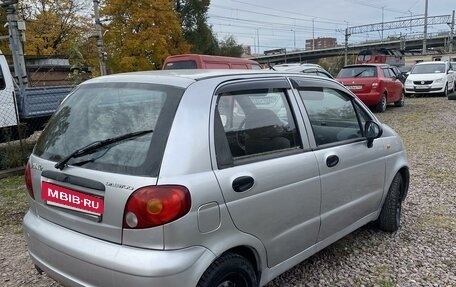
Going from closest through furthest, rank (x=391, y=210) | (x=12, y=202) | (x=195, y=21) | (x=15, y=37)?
1. (x=391, y=210)
2. (x=12, y=202)
3. (x=15, y=37)
4. (x=195, y=21)

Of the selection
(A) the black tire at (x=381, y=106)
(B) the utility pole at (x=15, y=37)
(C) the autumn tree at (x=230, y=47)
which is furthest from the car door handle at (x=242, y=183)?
(C) the autumn tree at (x=230, y=47)

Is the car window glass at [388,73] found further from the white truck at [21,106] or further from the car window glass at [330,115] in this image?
the car window glass at [330,115]

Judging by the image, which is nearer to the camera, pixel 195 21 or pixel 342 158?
pixel 342 158

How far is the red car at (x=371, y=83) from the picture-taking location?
44.2ft

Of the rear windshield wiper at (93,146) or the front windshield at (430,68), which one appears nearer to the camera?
the rear windshield wiper at (93,146)

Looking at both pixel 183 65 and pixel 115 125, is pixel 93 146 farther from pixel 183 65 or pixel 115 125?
pixel 183 65

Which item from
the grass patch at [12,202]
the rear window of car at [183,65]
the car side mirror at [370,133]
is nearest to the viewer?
the car side mirror at [370,133]

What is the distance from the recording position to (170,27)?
33.2m

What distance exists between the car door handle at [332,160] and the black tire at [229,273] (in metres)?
1.05

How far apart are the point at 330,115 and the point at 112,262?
2.26m

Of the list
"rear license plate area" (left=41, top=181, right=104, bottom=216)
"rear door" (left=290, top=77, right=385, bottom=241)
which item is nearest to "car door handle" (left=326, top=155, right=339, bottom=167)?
"rear door" (left=290, top=77, right=385, bottom=241)

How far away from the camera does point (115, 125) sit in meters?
2.41

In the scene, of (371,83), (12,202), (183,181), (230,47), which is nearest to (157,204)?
(183,181)

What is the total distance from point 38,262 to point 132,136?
1094 millimetres
